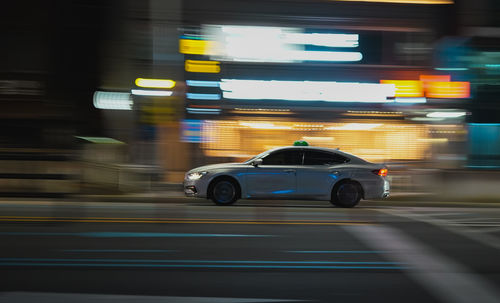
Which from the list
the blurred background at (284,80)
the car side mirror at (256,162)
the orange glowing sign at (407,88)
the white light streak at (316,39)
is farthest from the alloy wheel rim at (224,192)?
the orange glowing sign at (407,88)

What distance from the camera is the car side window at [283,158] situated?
1250 centimetres

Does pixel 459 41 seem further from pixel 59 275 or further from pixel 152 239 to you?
pixel 59 275

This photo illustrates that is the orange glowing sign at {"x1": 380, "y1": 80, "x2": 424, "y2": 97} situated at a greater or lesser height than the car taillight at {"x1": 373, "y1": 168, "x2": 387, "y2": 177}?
greater

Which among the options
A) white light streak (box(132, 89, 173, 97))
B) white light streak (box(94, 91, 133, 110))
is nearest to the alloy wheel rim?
white light streak (box(132, 89, 173, 97))

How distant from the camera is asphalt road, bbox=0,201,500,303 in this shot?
4762 mm

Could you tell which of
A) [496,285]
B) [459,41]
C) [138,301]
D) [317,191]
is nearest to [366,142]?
[459,41]

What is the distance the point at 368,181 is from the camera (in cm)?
1255

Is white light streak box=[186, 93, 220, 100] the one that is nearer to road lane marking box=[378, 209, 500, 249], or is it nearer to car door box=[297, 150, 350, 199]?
car door box=[297, 150, 350, 199]

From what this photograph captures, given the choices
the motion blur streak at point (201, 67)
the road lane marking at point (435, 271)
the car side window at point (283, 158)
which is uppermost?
the motion blur streak at point (201, 67)

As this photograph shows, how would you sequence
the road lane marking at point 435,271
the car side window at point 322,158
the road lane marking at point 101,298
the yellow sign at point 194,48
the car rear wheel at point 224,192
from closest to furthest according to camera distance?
1. the road lane marking at point 101,298
2. the road lane marking at point 435,271
3. the car rear wheel at point 224,192
4. the car side window at point 322,158
5. the yellow sign at point 194,48

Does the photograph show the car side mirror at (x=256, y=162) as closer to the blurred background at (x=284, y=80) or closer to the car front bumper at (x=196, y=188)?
the car front bumper at (x=196, y=188)

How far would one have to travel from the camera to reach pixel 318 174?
40.6 feet

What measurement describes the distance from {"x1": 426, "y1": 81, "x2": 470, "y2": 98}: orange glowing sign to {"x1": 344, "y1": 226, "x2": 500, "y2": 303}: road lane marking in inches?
428

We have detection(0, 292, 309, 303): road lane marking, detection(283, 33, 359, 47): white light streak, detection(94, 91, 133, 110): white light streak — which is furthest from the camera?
detection(94, 91, 133, 110): white light streak
